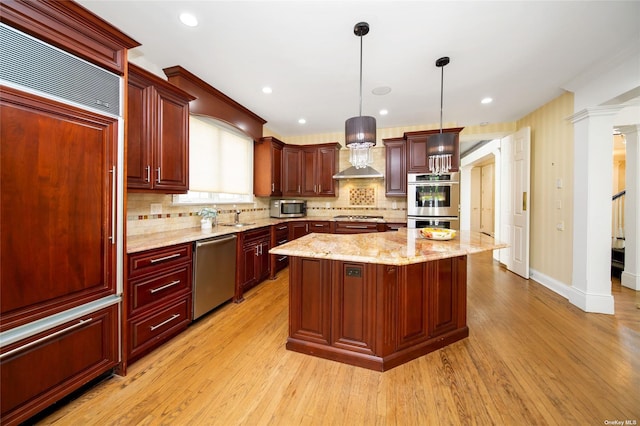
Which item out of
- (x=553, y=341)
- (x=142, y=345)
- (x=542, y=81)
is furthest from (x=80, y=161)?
(x=542, y=81)

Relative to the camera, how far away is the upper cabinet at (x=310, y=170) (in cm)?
473

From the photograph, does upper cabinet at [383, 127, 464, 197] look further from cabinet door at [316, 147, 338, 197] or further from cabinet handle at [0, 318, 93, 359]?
cabinet handle at [0, 318, 93, 359]

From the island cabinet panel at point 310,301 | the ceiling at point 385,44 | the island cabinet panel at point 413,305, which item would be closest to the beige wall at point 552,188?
the ceiling at point 385,44

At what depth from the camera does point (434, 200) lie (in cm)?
388

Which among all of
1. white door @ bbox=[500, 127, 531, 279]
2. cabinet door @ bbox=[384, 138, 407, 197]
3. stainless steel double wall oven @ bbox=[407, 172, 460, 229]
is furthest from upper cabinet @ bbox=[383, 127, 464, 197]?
white door @ bbox=[500, 127, 531, 279]

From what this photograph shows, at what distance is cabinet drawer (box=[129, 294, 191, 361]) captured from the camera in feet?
5.76

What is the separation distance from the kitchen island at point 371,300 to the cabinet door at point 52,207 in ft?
3.66

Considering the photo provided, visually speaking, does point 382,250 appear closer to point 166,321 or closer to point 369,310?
point 369,310

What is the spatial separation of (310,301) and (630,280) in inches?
185

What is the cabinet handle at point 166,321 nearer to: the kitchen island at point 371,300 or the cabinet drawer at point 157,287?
the cabinet drawer at point 157,287

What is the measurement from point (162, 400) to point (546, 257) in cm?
477

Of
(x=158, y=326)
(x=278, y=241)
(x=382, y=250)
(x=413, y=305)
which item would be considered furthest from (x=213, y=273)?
(x=413, y=305)

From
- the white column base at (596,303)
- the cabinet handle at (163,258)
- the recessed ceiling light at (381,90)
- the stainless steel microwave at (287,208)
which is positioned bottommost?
the white column base at (596,303)

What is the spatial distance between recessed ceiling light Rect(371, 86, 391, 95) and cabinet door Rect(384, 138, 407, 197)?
4.41 ft
